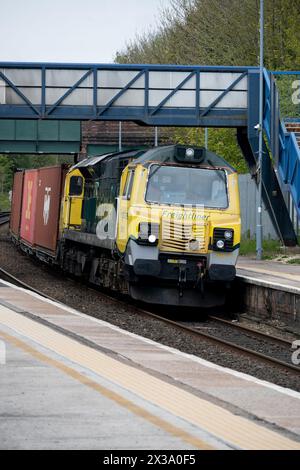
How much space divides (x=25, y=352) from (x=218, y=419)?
4.00 m

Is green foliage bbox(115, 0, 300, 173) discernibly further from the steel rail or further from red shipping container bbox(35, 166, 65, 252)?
the steel rail

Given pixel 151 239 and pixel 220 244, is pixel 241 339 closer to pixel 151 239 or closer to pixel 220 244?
pixel 220 244

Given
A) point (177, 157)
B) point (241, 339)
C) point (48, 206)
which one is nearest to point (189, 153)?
point (177, 157)

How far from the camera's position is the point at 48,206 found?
31.8 metres

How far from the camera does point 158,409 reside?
9.23 metres

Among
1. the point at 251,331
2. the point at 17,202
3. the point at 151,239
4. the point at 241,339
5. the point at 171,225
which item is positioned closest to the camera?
the point at 241,339

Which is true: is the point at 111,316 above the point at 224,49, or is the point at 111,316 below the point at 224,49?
below

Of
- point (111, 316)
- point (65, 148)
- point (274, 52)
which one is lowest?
point (111, 316)

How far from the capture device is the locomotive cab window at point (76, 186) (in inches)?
1042

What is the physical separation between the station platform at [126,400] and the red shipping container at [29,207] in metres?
21.4

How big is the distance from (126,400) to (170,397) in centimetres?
63

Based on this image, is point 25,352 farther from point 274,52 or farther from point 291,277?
point 274,52

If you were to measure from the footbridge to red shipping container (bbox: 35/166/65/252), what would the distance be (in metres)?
2.05
